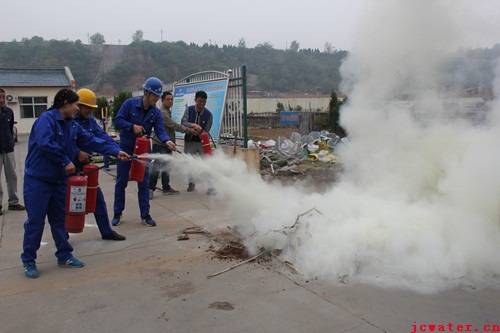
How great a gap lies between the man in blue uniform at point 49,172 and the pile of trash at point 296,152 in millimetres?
6556

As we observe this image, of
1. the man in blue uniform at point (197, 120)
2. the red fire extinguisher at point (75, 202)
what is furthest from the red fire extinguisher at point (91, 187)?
the man in blue uniform at point (197, 120)

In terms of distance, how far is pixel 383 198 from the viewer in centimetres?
512

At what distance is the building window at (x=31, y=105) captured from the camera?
1143 inches

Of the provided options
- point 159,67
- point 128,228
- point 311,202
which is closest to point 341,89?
point 311,202

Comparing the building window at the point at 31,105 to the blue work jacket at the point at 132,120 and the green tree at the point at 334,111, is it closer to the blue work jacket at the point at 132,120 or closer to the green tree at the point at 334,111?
the green tree at the point at 334,111

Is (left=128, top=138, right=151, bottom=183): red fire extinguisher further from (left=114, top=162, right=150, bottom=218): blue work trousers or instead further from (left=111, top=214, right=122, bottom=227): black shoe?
(left=111, top=214, right=122, bottom=227): black shoe

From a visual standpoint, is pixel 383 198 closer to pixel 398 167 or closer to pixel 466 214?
pixel 398 167

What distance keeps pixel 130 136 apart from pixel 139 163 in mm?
545

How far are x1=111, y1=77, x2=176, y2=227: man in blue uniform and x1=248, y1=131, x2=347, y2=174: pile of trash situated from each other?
4.87 m

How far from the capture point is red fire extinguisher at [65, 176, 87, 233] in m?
4.30

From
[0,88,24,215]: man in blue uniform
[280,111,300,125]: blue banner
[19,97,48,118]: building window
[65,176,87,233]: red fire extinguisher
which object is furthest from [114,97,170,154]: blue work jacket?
[19,97,48,118]: building window

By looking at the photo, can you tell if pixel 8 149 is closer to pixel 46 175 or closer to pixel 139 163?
pixel 139 163

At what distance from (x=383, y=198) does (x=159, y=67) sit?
272 ft

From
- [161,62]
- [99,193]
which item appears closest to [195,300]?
[99,193]
